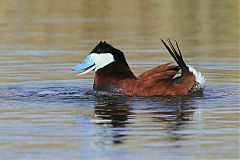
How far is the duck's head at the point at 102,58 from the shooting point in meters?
12.4

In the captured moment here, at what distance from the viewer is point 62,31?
2073cm

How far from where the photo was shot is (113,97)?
12.0 meters

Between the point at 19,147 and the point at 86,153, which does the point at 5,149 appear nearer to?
the point at 19,147

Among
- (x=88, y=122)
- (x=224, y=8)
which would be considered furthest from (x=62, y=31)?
(x=88, y=122)

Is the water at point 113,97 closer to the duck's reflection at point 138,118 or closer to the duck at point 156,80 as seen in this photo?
the duck's reflection at point 138,118

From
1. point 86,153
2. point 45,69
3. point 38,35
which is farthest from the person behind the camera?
point 38,35

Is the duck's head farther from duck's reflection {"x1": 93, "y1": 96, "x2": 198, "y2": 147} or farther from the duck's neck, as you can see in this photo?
duck's reflection {"x1": 93, "y1": 96, "x2": 198, "y2": 147}

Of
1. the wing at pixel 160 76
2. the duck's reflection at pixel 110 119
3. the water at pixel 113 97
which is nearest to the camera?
the water at pixel 113 97

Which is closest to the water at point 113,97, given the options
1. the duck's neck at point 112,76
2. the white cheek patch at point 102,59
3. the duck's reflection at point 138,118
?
the duck's reflection at point 138,118

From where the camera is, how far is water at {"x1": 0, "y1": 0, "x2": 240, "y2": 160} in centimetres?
885

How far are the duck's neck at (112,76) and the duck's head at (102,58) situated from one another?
0.18 feet

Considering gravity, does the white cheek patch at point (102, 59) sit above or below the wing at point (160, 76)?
above

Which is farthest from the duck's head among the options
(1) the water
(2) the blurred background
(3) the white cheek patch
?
(2) the blurred background

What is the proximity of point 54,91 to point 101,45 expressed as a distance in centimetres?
83
